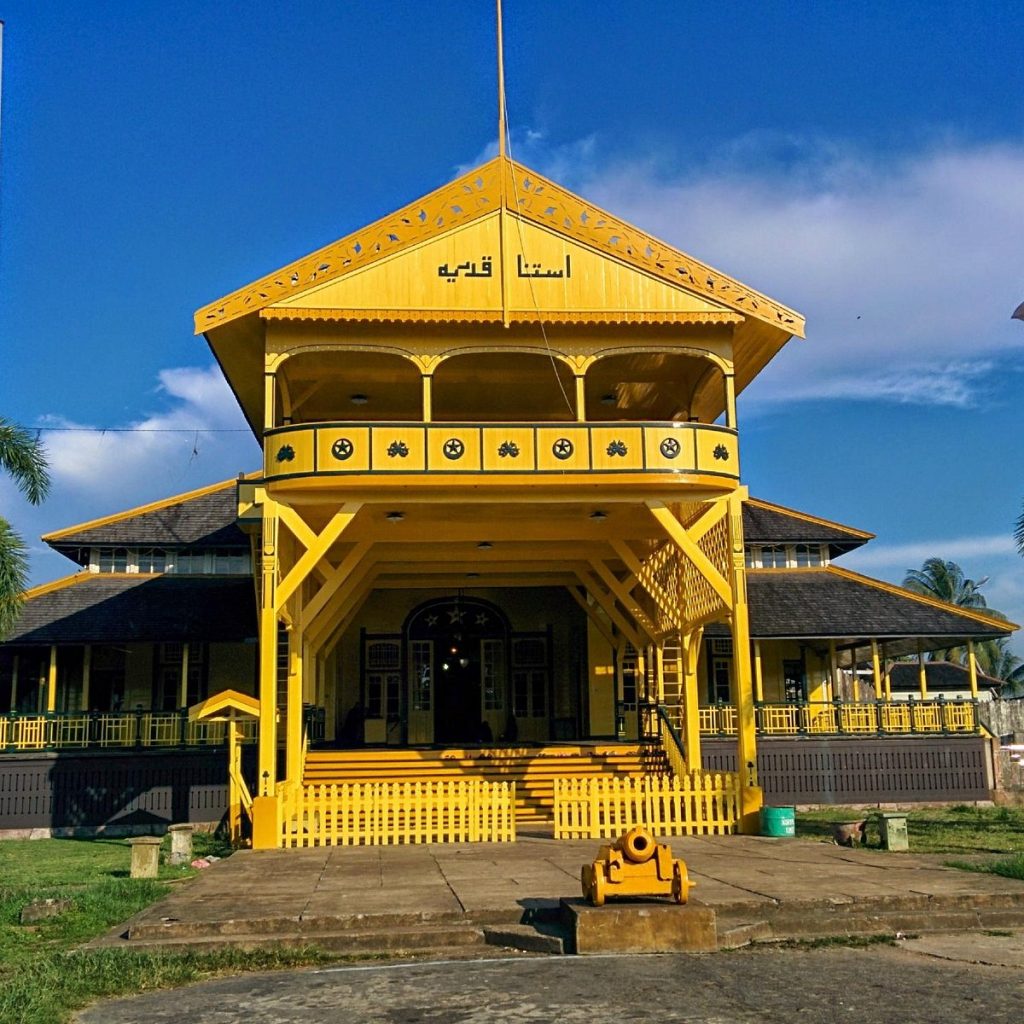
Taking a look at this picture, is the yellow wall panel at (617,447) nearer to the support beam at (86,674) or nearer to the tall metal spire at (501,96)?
the tall metal spire at (501,96)

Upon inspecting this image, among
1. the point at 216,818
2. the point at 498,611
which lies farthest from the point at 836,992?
the point at 498,611

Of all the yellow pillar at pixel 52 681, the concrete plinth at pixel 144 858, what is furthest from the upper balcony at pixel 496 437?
the yellow pillar at pixel 52 681

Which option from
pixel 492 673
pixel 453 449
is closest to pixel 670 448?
pixel 453 449

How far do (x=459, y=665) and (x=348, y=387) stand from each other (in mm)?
8471

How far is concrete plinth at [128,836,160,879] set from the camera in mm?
13406

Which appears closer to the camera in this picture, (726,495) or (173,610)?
(726,495)

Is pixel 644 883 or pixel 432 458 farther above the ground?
pixel 432 458

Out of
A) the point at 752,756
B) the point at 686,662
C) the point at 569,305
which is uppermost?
the point at 569,305

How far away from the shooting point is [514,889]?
11125 mm

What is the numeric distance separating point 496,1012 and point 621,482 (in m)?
10.5

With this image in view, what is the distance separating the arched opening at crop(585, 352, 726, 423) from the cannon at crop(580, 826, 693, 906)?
10.4 metres

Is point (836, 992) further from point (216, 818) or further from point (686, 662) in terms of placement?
point (216, 818)

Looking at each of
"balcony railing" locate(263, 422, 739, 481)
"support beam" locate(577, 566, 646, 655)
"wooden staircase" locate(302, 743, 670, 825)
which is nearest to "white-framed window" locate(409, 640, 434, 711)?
"support beam" locate(577, 566, 646, 655)

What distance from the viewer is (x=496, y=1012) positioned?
7137 millimetres
